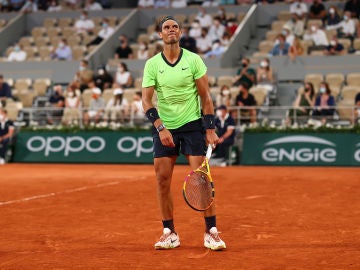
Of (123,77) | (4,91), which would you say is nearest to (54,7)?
(4,91)

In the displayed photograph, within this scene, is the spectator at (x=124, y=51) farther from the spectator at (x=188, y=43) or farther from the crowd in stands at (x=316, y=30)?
the crowd in stands at (x=316, y=30)

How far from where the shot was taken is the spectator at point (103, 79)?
23.1 metres

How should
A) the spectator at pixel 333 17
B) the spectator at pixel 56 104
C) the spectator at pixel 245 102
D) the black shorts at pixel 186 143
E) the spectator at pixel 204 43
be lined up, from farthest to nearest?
the spectator at pixel 204 43 → the spectator at pixel 333 17 → the spectator at pixel 56 104 → the spectator at pixel 245 102 → the black shorts at pixel 186 143

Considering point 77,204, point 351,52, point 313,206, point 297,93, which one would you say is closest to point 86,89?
point 297,93

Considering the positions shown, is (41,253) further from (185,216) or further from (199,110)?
(185,216)

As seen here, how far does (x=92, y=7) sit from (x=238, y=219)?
73.2 ft

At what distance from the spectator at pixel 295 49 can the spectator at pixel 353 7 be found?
2.55m

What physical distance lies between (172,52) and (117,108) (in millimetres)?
13932

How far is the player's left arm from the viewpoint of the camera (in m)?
7.20

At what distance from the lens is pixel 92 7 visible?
30203 mm

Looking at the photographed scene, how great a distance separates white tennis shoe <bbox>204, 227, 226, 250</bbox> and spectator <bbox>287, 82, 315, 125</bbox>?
489 inches

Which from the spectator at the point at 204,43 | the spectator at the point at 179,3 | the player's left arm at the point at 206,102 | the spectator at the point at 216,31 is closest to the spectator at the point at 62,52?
the spectator at the point at 204,43

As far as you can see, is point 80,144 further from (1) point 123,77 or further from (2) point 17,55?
(2) point 17,55

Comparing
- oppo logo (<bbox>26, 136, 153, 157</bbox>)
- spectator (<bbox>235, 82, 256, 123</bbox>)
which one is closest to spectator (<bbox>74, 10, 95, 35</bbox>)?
oppo logo (<bbox>26, 136, 153, 157</bbox>)
